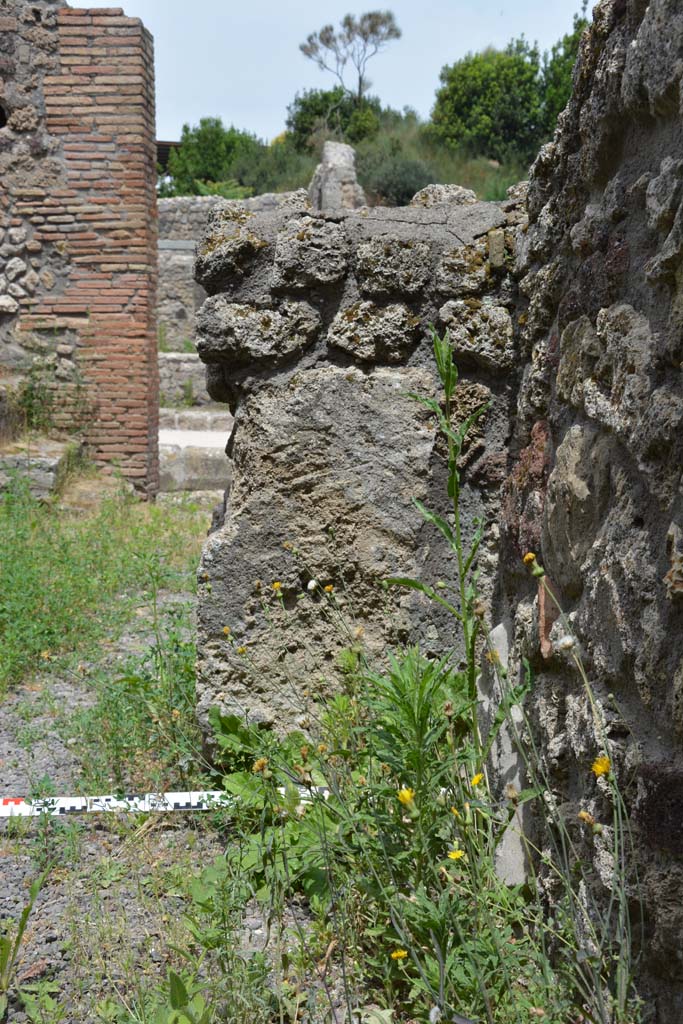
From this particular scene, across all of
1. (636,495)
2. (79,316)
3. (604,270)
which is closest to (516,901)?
(636,495)

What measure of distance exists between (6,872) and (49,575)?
2.81 metres

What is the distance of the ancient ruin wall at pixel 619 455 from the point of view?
1.58m

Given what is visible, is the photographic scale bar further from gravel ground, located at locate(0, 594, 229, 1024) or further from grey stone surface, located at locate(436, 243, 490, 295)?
grey stone surface, located at locate(436, 243, 490, 295)

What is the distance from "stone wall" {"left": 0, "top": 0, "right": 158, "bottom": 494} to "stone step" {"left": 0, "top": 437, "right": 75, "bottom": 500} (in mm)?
501

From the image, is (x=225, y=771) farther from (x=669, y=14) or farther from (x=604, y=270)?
(x=669, y=14)

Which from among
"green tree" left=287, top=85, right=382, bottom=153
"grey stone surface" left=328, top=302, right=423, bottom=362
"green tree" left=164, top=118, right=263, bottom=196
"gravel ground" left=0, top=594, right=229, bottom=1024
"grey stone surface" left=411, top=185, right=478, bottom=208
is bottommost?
"gravel ground" left=0, top=594, right=229, bottom=1024

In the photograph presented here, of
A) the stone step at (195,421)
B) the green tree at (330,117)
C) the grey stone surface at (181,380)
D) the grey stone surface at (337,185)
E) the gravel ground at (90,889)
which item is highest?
the green tree at (330,117)

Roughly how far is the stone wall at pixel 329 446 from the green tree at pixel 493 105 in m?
26.8

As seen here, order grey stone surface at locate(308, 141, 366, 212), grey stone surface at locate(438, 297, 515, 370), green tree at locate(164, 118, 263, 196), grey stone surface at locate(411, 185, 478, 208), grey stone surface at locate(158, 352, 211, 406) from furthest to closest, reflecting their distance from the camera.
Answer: green tree at locate(164, 118, 263, 196) → grey stone surface at locate(308, 141, 366, 212) → grey stone surface at locate(158, 352, 211, 406) → grey stone surface at locate(411, 185, 478, 208) → grey stone surface at locate(438, 297, 515, 370)

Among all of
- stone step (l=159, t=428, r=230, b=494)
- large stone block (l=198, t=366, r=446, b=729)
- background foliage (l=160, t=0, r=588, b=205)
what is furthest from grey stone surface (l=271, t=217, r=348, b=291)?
background foliage (l=160, t=0, r=588, b=205)

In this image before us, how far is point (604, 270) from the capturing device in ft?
6.56

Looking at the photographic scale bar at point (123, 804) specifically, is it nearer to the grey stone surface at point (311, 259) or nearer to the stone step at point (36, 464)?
the grey stone surface at point (311, 259)

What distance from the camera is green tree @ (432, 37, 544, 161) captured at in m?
29.2

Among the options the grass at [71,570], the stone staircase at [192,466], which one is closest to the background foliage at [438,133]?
the stone staircase at [192,466]
